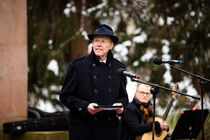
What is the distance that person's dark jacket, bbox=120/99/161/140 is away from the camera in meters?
6.03

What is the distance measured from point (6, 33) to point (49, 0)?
3.02 meters

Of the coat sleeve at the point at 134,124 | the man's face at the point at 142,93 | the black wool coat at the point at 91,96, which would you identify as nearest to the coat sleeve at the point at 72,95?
the black wool coat at the point at 91,96

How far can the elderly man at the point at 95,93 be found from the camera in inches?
168

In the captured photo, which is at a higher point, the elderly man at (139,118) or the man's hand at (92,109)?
the man's hand at (92,109)

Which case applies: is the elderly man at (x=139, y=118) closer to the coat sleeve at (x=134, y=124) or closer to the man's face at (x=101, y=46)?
the coat sleeve at (x=134, y=124)

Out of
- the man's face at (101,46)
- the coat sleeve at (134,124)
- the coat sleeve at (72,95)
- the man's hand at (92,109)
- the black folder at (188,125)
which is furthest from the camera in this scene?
the coat sleeve at (134,124)

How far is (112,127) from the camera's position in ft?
14.3

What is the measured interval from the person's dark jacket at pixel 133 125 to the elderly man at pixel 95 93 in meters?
1.64

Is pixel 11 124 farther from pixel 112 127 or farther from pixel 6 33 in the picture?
pixel 112 127

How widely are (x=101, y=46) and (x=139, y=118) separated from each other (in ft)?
7.10

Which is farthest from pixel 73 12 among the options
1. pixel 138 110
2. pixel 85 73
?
pixel 85 73

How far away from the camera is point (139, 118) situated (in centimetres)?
628

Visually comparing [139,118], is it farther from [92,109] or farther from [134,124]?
[92,109]

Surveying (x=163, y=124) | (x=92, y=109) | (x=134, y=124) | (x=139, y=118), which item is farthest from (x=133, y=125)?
(x=92, y=109)
